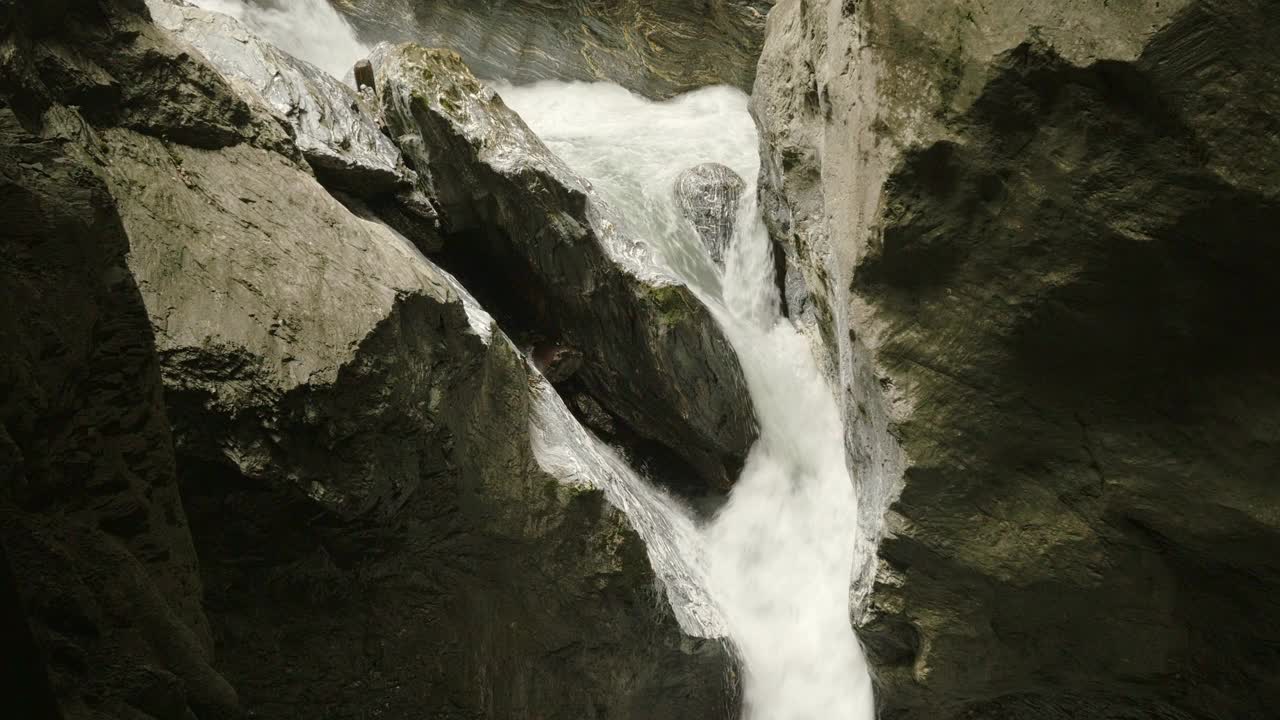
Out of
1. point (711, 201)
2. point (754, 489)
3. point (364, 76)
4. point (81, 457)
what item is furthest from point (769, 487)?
point (81, 457)

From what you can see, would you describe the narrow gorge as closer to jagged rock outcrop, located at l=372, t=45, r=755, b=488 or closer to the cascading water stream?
the cascading water stream

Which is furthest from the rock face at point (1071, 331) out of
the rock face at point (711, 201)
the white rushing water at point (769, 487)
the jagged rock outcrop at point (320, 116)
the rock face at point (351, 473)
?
the rock face at point (711, 201)

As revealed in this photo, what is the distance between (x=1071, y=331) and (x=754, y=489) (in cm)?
354

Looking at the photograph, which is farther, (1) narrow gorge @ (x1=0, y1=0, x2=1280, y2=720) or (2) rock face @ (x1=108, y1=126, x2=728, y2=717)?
(2) rock face @ (x1=108, y1=126, x2=728, y2=717)

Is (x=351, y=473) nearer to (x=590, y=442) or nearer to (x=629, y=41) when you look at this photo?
(x=590, y=442)

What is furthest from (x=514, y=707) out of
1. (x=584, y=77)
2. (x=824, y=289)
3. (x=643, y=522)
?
(x=584, y=77)

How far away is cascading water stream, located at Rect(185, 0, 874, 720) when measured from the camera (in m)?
5.15

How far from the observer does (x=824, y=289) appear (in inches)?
201

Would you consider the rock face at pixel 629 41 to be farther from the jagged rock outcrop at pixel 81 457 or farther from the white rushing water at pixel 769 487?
the jagged rock outcrop at pixel 81 457

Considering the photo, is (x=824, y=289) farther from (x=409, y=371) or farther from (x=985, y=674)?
(x=409, y=371)

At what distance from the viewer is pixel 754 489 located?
259 inches

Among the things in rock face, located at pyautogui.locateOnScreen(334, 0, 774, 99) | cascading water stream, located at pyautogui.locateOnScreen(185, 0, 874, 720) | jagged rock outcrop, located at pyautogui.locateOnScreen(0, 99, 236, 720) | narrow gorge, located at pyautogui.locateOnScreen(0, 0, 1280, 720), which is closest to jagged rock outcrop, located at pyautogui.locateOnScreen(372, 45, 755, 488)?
cascading water stream, located at pyautogui.locateOnScreen(185, 0, 874, 720)

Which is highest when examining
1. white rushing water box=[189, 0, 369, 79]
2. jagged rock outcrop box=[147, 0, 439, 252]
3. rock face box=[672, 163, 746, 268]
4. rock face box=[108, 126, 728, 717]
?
rock face box=[672, 163, 746, 268]

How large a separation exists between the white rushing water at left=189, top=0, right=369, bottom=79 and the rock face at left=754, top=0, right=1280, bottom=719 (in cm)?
797
